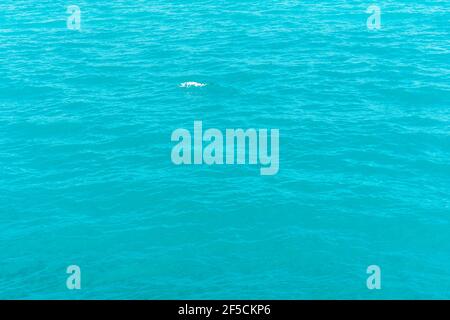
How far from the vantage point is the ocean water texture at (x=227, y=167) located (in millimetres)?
70188

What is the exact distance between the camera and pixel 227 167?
85.8m

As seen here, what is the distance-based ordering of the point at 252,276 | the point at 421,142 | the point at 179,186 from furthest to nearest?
the point at 421,142 < the point at 179,186 < the point at 252,276

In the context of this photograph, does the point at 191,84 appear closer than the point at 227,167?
No

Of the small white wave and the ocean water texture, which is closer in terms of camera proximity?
the ocean water texture

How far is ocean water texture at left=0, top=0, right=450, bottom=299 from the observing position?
70188 mm

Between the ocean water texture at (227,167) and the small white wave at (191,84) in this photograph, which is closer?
the ocean water texture at (227,167)

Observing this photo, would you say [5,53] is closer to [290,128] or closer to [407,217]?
[290,128]

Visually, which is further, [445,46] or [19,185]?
[445,46]

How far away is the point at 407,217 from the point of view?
76000 millimetres

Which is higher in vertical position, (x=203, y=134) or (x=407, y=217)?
(x=203, y=134)

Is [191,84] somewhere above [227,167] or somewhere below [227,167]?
above
